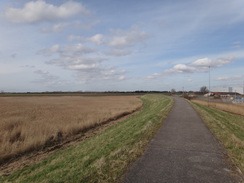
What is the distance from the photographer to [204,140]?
738 centimetres

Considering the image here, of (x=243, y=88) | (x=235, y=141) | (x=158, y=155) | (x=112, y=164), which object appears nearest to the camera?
(x=112, y=164)

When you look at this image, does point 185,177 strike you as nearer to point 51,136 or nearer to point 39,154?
point 39,154

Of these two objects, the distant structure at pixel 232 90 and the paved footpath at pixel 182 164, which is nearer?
the paved footpath at pixel 182 164

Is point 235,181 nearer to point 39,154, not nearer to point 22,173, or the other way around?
point 22,173

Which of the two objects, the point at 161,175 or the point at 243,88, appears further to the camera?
the point at 243,88

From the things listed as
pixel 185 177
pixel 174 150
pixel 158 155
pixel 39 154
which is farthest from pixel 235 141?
pixel 39 154

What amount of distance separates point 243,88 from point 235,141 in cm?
9260

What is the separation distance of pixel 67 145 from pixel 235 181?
9.76 metres

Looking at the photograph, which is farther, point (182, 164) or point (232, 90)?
point (232, 90)

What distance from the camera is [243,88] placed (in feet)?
274

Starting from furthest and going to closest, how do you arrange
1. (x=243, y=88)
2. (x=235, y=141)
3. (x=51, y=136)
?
(x=243, y=88), (x=51, y=136), (x=235, y=141)

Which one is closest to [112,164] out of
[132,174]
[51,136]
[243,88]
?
[132,174]

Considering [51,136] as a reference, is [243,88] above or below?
above

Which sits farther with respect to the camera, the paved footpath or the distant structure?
the distant structure
